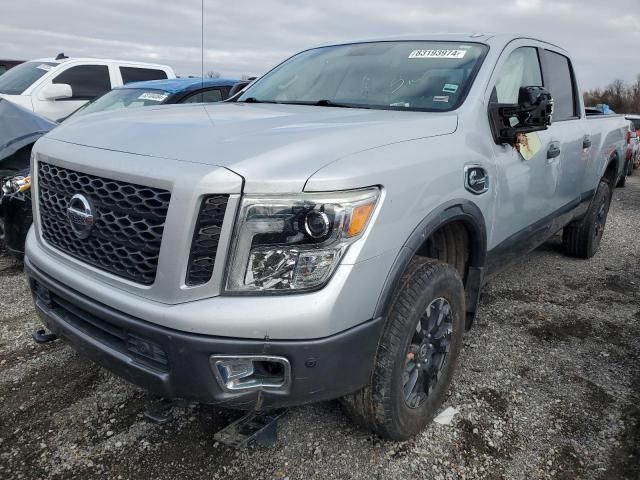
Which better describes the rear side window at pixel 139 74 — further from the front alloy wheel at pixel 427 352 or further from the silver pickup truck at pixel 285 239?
the front alloy wheel at pixel 427 352

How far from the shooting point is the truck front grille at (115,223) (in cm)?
185

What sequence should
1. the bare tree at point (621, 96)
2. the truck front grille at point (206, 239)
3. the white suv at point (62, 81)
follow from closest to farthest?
the truck front grille at point (206, 239), the white suv at point (62, 81), the bare tree at point (621, 96)

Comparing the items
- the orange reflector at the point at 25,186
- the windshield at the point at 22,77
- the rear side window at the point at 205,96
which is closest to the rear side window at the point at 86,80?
the windshield at the point at 22,77

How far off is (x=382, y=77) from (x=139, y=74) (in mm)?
7314

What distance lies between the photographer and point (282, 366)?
1.86 metres

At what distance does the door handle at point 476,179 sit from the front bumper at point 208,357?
895 millimetres

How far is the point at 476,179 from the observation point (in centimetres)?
254

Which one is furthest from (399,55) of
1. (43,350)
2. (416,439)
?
(43,350)

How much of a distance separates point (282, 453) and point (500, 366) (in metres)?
1.49

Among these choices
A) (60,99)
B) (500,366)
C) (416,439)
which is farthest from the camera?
(60,99)

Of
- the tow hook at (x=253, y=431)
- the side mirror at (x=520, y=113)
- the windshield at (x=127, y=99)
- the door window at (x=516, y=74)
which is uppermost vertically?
the door window at (x=516, y=74)

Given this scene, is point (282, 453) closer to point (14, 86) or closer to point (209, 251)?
point (209, 251)

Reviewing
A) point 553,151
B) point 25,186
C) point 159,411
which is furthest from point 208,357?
point 25,186

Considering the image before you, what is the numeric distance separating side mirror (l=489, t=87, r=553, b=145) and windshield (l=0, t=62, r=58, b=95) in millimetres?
7361
